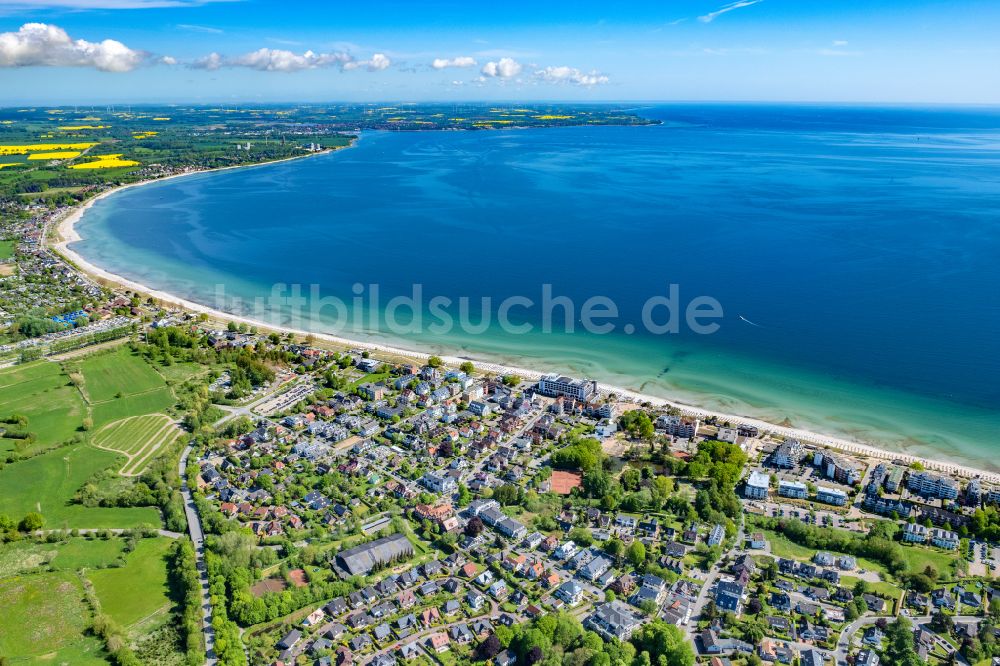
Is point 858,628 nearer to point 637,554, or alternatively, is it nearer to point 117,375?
point 637,554

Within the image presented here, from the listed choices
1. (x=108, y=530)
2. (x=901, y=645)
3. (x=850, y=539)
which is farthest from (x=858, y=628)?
(x=108, y=530)

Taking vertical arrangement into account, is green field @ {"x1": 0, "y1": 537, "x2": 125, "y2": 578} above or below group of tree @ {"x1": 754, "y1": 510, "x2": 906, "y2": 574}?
below

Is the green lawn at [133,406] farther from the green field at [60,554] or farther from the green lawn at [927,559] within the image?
the green lawn at [927,559]

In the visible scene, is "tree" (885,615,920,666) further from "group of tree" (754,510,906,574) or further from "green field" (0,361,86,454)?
"green field" (0,361,86,454)

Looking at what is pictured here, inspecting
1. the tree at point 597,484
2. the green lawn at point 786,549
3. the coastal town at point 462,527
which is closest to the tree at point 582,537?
the coastal town at point 462,527

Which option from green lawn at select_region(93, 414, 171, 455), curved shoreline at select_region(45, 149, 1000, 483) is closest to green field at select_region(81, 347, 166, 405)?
green lawn at select_region(93, 414, 171, 455)

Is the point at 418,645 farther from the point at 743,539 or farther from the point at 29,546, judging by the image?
the point at 29,546
